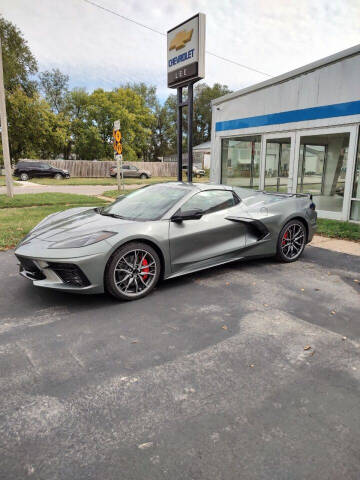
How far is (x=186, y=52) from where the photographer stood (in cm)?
Answer: 942

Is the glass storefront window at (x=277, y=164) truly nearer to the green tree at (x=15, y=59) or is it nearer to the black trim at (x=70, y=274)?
the black trim at (x=70, y=274)

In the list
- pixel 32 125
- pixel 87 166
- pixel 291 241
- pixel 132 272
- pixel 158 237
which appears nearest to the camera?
pixel 132 272

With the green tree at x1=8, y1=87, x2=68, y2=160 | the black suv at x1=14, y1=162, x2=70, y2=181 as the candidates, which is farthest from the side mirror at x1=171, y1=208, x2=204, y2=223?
the green tree at x1=8, y1=87, x2=68, y2=160

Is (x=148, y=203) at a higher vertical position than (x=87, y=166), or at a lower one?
lower

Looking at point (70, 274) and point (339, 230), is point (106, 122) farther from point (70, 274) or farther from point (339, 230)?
point (70, 274)

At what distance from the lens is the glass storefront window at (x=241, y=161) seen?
453 inches

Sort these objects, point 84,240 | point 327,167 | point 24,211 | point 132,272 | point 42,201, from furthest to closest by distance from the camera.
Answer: point 42,201
point 24,211
point 327,167
point 132,272
point 84,240

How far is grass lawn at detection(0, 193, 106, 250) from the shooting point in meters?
7.25

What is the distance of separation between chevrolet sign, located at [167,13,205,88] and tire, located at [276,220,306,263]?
553cm

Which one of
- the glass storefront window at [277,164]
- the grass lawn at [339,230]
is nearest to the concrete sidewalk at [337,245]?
the grass lawn at [339,230]

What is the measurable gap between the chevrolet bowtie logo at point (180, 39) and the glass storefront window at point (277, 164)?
3.67 m

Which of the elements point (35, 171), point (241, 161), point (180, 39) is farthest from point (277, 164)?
point (35, 171)

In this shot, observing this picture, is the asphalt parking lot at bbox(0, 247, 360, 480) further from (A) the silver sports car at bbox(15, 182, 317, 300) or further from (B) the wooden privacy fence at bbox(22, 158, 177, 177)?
(B) the wooden privacy fence at bbox(22, 158, 177, 177)

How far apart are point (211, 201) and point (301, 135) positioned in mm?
6133
